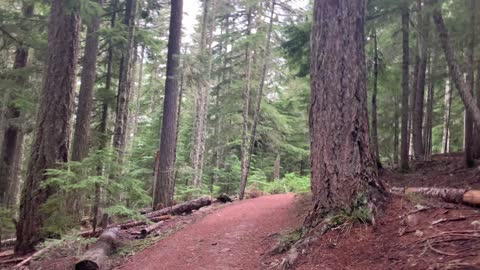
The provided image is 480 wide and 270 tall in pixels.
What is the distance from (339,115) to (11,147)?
51.1ft

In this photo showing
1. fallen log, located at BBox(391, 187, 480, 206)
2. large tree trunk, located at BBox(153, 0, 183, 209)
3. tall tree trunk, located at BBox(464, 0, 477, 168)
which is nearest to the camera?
fallen log, located at BBox(391, 187, 480, 206)

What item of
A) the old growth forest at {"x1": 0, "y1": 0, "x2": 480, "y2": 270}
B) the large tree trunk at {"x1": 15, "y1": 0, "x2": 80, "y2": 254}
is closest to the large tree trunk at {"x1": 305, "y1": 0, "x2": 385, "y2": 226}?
the old growth forest at {"x1": 0, "y1": 0, "x2": 480, "y2": 270}

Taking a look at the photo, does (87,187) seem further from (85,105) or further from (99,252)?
(85,105)

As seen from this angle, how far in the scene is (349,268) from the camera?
432cm

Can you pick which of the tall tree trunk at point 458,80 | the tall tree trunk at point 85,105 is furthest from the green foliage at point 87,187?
the tall tree trunk at point 458,80

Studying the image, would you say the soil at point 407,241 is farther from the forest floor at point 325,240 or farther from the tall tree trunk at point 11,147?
the tall tree trunk at point 11,147

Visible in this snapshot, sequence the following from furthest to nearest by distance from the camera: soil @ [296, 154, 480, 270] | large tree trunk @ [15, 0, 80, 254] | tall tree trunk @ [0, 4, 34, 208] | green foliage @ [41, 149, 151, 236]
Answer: tall tree trunk @ [0, 4, 34, 208], large tree trunk @ [15, 0, 80, 254], green foliage @ [41, 149, 151, 236], soil @ [296, 154, 480, 270]

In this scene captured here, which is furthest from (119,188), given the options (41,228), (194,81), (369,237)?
(194,81)

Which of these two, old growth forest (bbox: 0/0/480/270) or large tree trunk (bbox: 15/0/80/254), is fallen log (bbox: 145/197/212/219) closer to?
old growth forest (bbox: 0/0/480/270)

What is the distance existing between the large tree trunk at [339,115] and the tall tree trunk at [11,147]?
43.0 ft

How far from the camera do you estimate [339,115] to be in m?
5.66

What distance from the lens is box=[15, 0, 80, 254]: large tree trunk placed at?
8.81 m

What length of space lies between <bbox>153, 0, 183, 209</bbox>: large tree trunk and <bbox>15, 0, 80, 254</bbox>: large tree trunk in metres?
4.23

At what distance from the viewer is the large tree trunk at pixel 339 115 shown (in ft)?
17.8
